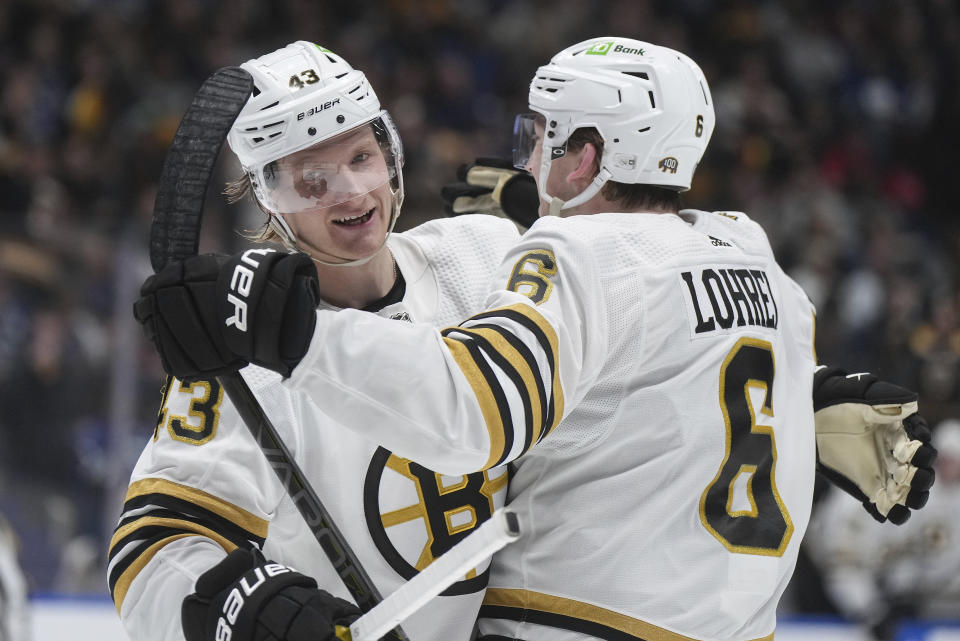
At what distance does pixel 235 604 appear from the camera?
1.73m

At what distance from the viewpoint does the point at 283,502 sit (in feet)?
6.98

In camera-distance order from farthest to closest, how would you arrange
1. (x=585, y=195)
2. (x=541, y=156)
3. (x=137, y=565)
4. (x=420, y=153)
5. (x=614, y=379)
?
(x=420, y=153) < (x=541, y=156) < (x=585, y=195) < (x=137, y=565) < (x=614, y=379)

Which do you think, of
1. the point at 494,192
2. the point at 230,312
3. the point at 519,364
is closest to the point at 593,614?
the point at 519,364

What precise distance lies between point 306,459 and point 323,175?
18.6 inches

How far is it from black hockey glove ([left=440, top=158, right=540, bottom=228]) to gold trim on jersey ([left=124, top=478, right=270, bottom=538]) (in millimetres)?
880

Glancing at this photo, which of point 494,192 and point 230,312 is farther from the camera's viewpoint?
point 494,192

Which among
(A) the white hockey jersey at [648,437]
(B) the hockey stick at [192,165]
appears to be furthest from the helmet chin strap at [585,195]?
(B) the hockey stick at [192,165]

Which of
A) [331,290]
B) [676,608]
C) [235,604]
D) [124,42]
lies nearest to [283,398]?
[331,290]

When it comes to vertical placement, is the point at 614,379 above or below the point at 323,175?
below

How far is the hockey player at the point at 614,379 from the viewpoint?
1582 millimetres

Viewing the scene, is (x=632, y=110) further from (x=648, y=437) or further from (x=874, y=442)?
(x=874, y=442)

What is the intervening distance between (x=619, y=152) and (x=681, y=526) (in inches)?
23.6

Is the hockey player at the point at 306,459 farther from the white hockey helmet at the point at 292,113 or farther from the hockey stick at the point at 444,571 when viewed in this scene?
the hockey stick at the point at 444,571

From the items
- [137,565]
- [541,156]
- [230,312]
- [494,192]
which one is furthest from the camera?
[494,192]
